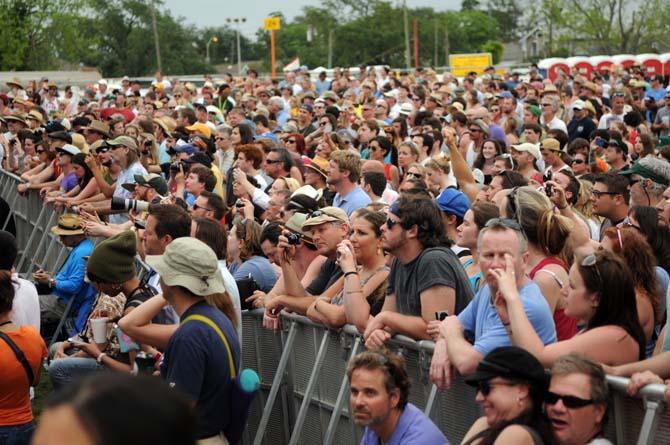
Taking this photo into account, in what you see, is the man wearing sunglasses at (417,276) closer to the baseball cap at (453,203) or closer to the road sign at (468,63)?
the baseball cap at (453,203)

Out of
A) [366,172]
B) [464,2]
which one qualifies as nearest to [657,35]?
[464,2]

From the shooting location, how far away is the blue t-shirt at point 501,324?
5.08 m

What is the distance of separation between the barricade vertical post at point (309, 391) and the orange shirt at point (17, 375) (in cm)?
162

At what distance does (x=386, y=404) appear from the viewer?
520cm

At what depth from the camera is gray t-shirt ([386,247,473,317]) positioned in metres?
5.99

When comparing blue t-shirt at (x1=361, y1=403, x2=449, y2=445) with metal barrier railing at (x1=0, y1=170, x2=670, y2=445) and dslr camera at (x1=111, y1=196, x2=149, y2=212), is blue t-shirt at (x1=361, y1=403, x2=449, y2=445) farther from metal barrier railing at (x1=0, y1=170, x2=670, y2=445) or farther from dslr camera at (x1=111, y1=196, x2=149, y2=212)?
dslr camera at (x1=111, y1=196, x2=149, y2=212)

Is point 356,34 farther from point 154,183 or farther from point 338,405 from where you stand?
point 338,405

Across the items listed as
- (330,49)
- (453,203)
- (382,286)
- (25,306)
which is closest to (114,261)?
(25,306)

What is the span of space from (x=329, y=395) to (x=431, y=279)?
51.1 inches

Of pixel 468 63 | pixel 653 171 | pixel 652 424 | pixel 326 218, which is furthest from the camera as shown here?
pixel 468 63

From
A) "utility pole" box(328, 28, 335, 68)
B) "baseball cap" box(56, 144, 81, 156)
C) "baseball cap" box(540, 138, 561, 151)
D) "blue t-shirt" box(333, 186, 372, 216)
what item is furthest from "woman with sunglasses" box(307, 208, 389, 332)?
"utility pole" box(328, 28, 335, 68)

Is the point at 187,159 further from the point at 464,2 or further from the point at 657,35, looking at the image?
the point at 464,2

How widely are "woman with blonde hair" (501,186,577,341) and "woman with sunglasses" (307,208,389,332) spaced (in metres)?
0.94

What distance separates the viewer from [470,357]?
16.6 feet
